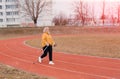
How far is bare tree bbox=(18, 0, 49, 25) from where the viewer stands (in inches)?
2635

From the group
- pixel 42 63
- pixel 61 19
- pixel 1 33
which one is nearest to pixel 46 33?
pixel 42 63

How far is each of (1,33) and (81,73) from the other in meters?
41.5

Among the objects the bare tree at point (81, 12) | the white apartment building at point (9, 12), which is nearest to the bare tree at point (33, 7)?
the bare tree at point (81, 12)

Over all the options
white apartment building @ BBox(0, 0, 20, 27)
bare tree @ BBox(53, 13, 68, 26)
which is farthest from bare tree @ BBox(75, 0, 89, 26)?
white apartment building @ BBox(0, 0, 20, 27)

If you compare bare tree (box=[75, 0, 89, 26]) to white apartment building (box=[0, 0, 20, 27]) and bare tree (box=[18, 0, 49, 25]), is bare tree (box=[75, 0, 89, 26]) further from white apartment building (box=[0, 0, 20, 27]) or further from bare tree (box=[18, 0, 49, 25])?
white apartment building (box=[0, 0, 20, 27])

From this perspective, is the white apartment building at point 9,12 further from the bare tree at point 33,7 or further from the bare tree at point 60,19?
the bare tree at point 33,7

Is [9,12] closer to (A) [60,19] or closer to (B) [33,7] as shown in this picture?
(A) [60,19]

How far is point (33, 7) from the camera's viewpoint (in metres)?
67.6

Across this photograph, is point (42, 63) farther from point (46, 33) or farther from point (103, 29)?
point (103, 29)

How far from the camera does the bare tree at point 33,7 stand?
220 feet

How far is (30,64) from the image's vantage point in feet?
50.2

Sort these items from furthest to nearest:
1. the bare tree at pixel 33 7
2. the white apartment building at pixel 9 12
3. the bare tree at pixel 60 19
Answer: the white apartment building at pixel 9 12
the bare tree at pixel 60 19
the bare tree at pixel 33 7

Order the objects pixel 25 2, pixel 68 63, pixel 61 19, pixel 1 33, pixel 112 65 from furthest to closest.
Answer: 1. pixel 61 19
2. pixel 25 2
3. pixel 1 33
4. pixel 68 63
5. pixel 112 65

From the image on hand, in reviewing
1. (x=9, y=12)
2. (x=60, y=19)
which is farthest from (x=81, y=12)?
(x=9, y=12)
